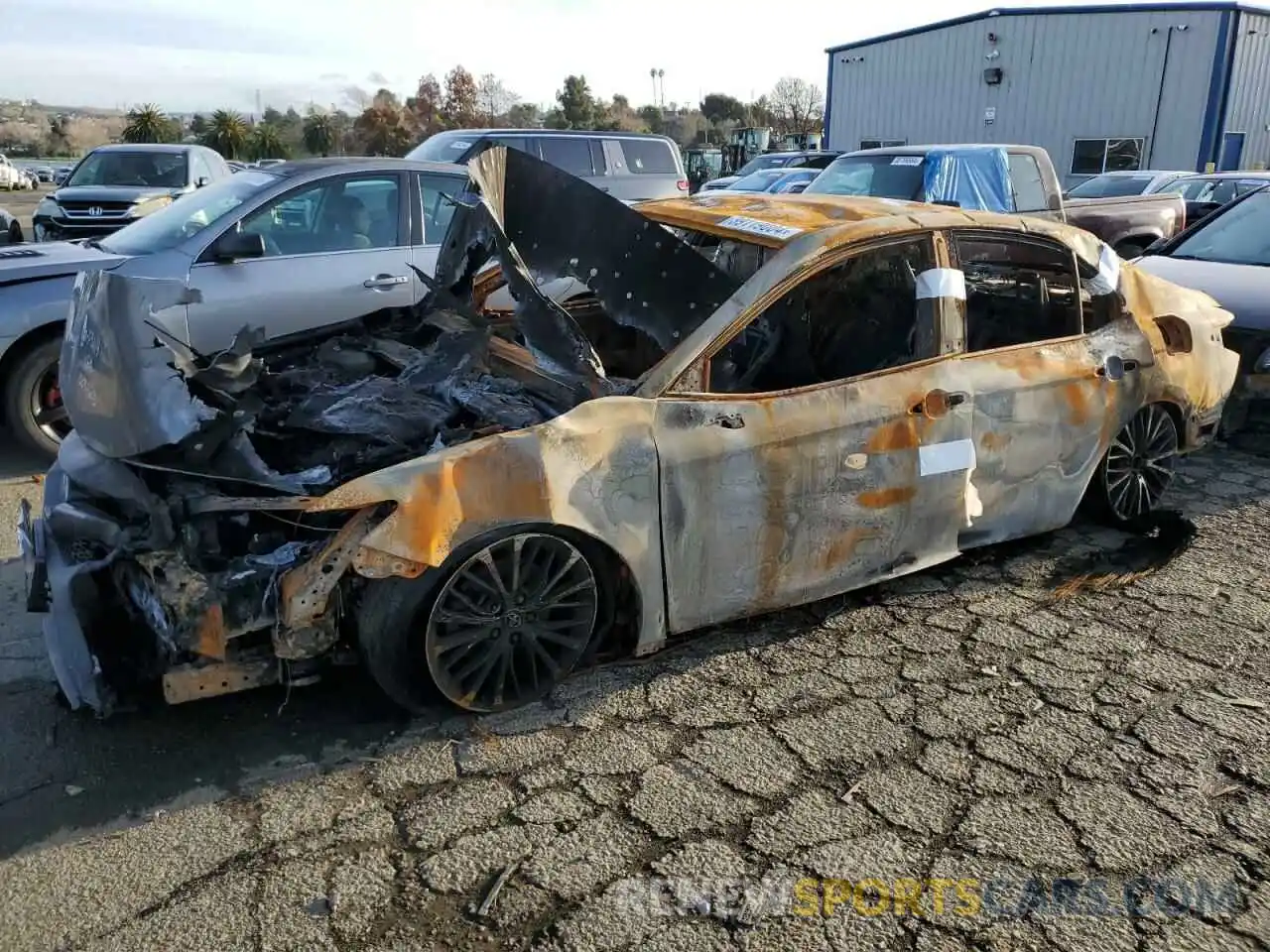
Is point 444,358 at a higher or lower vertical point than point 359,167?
lower

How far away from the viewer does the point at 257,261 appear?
6027 mm

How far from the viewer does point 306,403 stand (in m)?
3.68

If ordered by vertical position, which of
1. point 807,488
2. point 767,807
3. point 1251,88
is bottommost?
point 767,807

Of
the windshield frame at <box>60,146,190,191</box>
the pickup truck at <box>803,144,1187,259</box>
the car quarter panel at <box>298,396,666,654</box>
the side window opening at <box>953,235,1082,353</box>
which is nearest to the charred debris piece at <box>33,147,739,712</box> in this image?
the car quarter panel at <box>298,396,666,654</box>

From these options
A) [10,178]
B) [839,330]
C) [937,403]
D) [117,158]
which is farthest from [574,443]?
[10,178]

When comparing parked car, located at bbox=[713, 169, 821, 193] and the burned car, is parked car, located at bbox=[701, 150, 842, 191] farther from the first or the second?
the burned car

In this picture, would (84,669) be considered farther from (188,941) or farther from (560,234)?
(560,234)

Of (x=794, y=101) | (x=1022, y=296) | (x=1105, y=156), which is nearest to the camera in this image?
(x=1022, y=296)

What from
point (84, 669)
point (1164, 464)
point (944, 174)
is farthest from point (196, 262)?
point (944, 174)

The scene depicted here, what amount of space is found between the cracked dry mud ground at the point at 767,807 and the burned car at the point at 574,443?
0.28 metres

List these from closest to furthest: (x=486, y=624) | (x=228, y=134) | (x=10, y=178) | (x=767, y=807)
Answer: (x=767, y=807)
(x=486, y=624)
(x=10, y=178)
(x=228, y=134)

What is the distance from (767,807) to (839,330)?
215 centimetres

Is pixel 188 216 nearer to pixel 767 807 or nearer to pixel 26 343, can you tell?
pixel 26 343

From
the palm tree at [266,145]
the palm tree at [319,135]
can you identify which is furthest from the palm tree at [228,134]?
the palm tree at [319,135]
